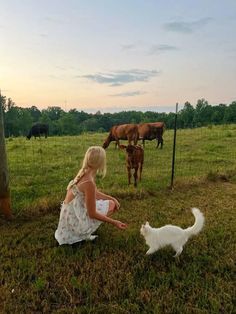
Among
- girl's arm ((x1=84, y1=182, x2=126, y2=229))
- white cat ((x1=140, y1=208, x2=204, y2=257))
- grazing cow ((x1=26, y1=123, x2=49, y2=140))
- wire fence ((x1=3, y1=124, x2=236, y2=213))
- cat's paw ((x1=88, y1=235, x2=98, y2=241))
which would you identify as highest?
girl's arm ((x1=84, y1=182, x2=126, y2=229))

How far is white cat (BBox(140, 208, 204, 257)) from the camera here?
3.84 m

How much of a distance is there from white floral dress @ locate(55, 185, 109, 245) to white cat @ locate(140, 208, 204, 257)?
0.70 metres

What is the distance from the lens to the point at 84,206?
13.8ft

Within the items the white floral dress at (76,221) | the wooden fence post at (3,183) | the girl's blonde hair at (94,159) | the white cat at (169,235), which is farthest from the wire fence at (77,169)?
the white cat at (169,235)

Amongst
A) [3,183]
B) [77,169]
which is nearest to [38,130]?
[77,169]

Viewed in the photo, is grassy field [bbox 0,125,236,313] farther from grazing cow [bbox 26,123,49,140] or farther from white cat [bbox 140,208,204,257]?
grazing cow [bbox 26,123,49,140]

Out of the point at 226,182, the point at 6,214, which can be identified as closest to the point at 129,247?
the point at 6,214

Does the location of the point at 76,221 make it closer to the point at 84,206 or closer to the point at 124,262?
the point at 84,206

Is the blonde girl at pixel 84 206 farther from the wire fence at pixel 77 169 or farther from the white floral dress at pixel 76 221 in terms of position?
the wire fence at pixel 77 169

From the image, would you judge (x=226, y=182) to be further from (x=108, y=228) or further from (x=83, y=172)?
(x=83, y=172)

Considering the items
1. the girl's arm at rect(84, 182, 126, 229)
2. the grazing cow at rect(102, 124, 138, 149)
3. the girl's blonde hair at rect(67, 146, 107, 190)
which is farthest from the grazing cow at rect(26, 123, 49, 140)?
the girl's arm at rect(84, 182, 126, 229)

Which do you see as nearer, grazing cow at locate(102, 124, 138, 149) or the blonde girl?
the blonde girl

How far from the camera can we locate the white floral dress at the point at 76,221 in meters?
4.15

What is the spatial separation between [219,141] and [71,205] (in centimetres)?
1388
